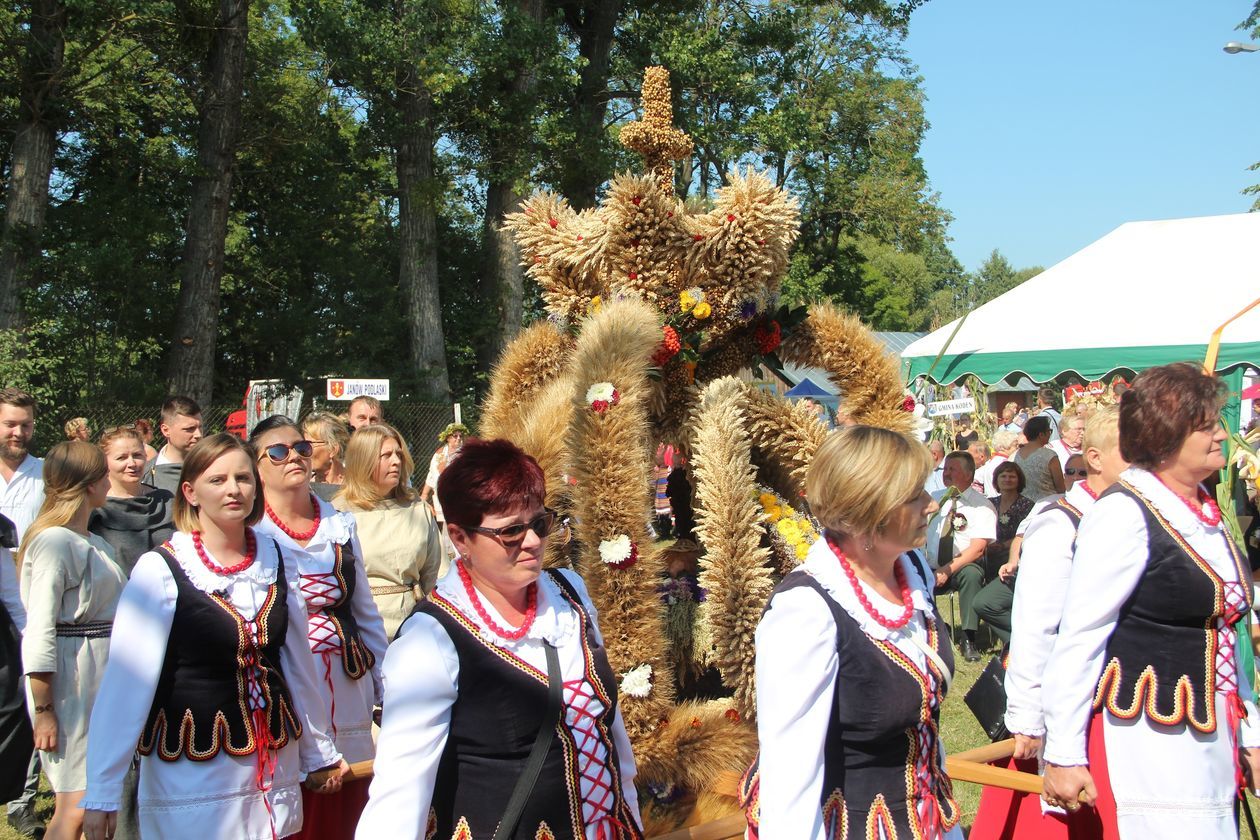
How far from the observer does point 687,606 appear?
4367 millimetres

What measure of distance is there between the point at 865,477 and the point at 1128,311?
741cm

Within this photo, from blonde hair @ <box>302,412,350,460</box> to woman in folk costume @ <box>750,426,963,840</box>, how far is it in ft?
11.9

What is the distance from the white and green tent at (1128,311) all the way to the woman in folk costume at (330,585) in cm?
666

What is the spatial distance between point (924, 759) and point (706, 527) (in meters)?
1.89

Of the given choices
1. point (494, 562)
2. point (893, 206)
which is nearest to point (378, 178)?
point (893, 206)

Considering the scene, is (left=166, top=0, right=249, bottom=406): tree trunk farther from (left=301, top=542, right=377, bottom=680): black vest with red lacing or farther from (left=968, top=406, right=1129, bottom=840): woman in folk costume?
(left=968, top=406, right=1129, bottom=840): woman in folk costume

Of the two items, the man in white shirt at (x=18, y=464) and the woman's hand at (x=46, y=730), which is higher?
the man in white shirt at (x=18, y=464)

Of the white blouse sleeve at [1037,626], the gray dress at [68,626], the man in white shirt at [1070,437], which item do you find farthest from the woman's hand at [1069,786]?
the man in white shirt at [1070,437]

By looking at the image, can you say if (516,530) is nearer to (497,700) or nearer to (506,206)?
(497,700)

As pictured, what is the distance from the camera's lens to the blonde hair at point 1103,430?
11.9 feet

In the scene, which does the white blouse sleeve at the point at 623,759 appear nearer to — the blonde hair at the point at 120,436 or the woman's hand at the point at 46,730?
the woman's hand at the point at 46,730

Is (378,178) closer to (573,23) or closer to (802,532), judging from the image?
(573,23)

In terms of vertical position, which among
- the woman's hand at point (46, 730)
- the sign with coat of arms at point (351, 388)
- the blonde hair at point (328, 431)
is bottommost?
the woman's hand at point (46, 730)

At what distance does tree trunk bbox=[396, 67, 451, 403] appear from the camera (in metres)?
16.6
